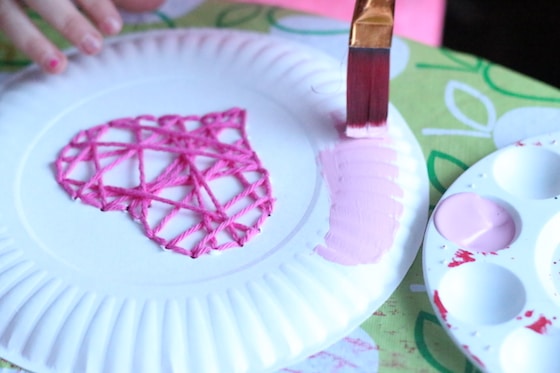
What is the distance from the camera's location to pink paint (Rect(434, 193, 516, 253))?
54 cm

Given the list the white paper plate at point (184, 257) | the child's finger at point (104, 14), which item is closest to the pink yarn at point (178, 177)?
the white paper plate at point (184, 257)

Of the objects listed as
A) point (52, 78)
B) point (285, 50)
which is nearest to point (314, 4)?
point (285, 50)

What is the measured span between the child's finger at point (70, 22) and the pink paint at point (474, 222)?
1.16 feet

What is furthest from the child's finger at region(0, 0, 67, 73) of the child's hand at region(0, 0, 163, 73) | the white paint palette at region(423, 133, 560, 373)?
the white paint palette at region(423, 133, 560, 373)

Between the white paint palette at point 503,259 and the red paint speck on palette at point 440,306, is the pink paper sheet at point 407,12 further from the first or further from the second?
the red paint speck on palette at point 440,306

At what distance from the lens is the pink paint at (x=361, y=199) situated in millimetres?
539

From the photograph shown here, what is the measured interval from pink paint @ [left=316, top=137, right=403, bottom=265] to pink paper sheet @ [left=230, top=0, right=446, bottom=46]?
35cm

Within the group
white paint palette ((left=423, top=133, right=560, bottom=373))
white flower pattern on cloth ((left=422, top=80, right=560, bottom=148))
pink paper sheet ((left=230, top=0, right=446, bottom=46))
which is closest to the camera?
white paint palette ((left=423, top=133, right=560, bottom=373))

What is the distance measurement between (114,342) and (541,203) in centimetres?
31

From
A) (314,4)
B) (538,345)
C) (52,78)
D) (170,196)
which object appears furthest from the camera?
(314,4)

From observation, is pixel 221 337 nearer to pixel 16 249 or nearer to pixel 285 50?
pixel 16 249

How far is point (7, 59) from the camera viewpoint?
757 mm

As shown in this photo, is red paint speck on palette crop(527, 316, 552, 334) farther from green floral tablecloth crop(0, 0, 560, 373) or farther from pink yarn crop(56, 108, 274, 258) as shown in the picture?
pink yarn crop(56, 108, 274, 258)

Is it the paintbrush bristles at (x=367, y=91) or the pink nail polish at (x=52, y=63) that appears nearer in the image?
the paintbrush bristles at (x=367, y=91)
